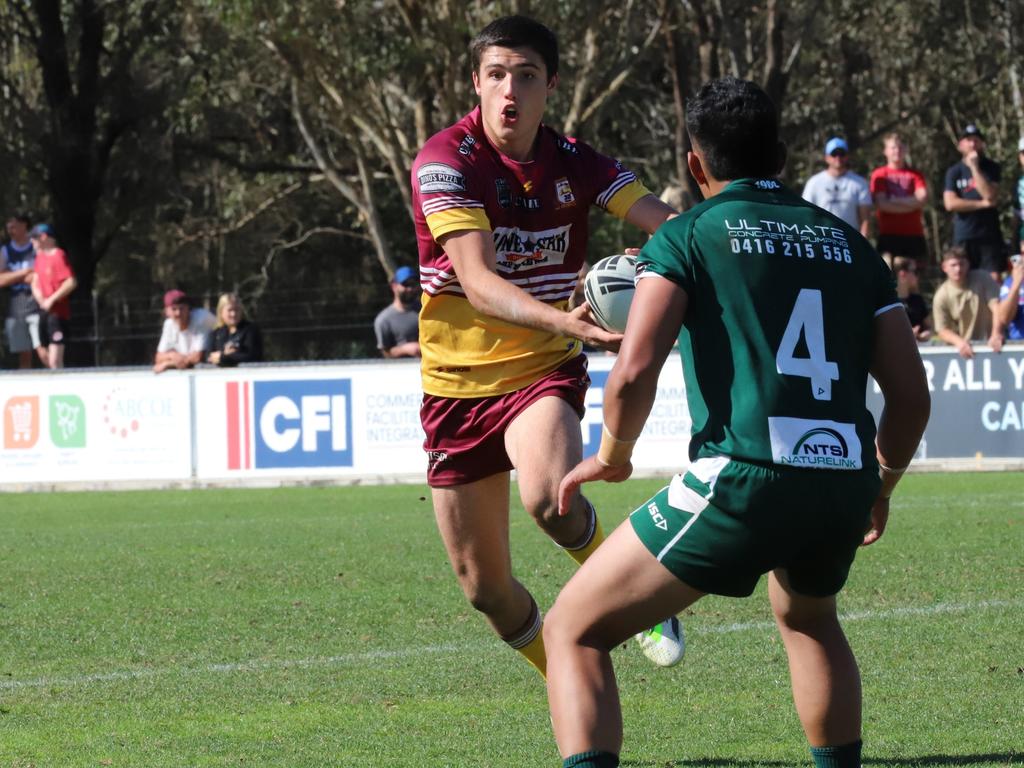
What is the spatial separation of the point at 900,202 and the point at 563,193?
519 inches

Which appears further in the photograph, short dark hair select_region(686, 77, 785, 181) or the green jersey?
short dark hair select_region(686, 77, 785, 181)

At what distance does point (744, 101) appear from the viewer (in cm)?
390

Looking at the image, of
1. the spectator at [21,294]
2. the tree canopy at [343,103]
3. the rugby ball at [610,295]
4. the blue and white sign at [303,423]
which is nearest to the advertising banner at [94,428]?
the blue and white sign at [303,423]

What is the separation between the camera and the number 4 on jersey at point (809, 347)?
3.77 meters

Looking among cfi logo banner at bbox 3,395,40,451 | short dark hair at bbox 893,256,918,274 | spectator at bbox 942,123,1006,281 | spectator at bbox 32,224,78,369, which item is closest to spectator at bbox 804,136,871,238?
short dark hair at bbox 893,256,918,274

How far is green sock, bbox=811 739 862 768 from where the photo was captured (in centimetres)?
422

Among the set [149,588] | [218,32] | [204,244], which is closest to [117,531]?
[149,588]

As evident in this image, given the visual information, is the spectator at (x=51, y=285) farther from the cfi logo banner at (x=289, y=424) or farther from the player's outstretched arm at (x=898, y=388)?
the player's outstretched arm at (x=898, y=388)

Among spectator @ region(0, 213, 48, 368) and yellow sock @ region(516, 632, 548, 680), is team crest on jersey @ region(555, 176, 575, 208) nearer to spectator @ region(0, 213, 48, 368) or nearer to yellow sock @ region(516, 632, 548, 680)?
yellow sock @ region(516, 632, 548, 680)

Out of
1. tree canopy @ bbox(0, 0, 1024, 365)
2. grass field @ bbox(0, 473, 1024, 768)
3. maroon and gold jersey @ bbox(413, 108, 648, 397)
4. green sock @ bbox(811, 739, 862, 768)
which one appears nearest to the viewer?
green sock @ bbox(811, 739, 862, 768)

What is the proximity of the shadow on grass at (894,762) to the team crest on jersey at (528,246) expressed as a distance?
178cm

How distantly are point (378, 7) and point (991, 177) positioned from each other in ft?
43.5

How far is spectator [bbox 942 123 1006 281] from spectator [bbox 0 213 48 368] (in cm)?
1130

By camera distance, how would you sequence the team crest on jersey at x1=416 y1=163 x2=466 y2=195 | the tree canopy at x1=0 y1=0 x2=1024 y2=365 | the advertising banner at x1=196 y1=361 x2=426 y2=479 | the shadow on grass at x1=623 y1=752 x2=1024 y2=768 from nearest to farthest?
the shadow on grass at x1=623 y1=752 x2=1024 y2=768 < the team crest on jersey at x1=416 y1=163 x2=466 y2=195 < the advertising banner at x1=196 y1=361 x2=426 y2=479 < the tree canopy at x1=0 y1=0 x2=1024 y2=365
